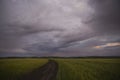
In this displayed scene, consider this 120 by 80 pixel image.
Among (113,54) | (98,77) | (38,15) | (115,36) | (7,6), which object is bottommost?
(98,77)

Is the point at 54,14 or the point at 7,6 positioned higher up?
the point at 7,6

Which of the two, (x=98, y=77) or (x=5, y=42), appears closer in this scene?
(x=98, y=77)

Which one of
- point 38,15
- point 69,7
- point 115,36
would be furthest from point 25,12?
point 115,36

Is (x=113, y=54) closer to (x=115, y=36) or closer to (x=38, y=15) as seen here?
(x=115, y=36)

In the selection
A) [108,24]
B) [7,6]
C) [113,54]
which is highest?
[7,6]

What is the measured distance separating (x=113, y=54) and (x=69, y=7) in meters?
2.67

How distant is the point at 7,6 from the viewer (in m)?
5.02

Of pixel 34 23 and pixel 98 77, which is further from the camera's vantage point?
pixel 34 23

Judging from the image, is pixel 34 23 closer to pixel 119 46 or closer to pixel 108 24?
pixel 108 24

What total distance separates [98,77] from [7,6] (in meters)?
4.68

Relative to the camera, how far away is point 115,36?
497 cm

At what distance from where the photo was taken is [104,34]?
4941 mm

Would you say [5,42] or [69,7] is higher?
[69,7]

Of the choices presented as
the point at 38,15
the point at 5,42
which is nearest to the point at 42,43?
the point at 38,15
